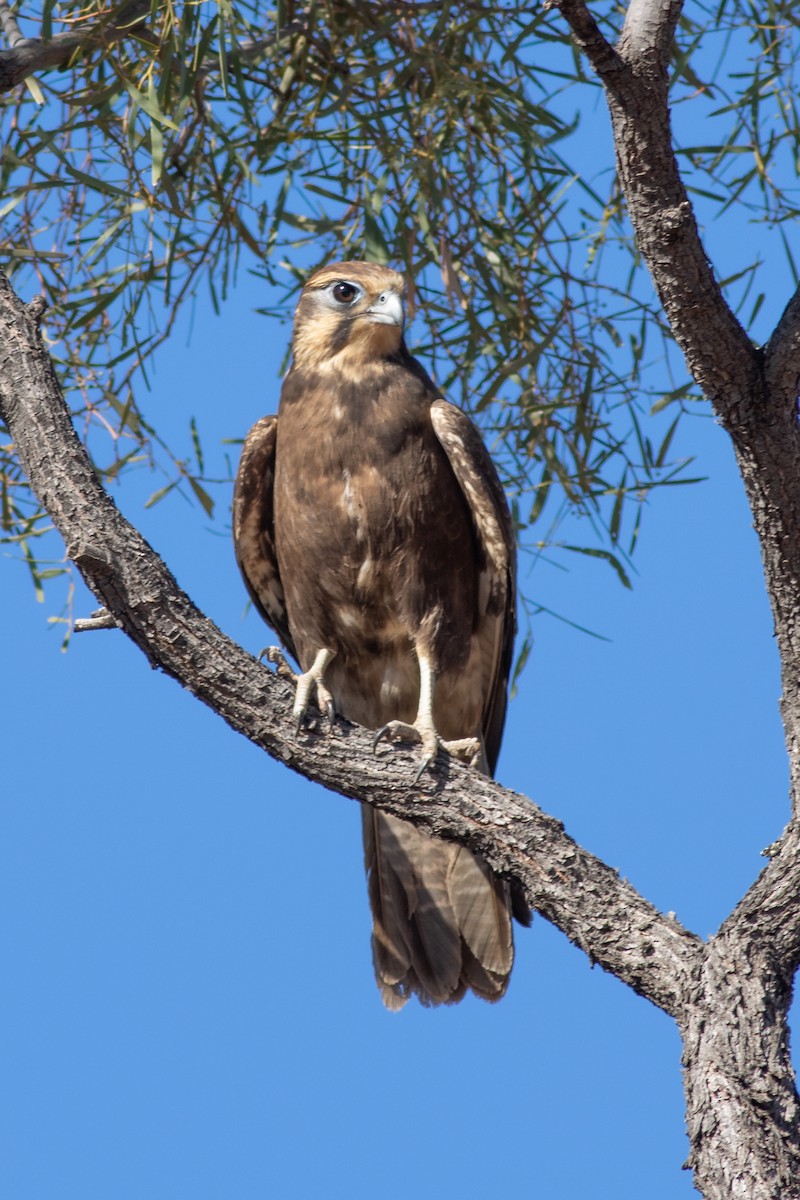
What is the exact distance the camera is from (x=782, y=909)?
8.21 feet

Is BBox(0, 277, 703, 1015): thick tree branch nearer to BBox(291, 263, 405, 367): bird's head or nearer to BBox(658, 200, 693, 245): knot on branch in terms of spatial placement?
BBox(658, 200, 693, 245): knot on branch

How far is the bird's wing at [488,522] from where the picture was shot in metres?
3.74

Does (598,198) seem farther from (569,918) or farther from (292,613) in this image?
(569,918)

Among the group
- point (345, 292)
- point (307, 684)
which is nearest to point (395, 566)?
point (307, 684)

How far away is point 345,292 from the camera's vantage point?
398cm

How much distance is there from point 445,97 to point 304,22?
473 millimetres

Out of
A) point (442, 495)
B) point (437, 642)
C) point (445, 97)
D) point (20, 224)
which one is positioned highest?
point (445, 97)

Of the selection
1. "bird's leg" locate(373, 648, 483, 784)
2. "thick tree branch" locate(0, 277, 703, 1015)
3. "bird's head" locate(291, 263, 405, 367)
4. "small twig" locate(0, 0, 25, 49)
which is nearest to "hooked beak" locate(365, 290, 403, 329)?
"bird's head" locate(291, 263, 405, 367)

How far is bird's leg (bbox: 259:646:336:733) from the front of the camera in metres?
2.90

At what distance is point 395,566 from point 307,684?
0.70 meters

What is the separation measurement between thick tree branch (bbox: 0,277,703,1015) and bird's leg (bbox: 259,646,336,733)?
30mm

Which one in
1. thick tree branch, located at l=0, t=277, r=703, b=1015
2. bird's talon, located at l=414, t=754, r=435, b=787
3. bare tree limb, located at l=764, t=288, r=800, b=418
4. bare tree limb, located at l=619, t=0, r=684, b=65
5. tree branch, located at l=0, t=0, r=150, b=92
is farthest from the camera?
tree branch, located at l=0, t=0, r=150, b=92

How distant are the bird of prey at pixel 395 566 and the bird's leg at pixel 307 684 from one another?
0.04 meters

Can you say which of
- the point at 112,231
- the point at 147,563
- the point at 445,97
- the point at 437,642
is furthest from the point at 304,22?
the point at 147,563
